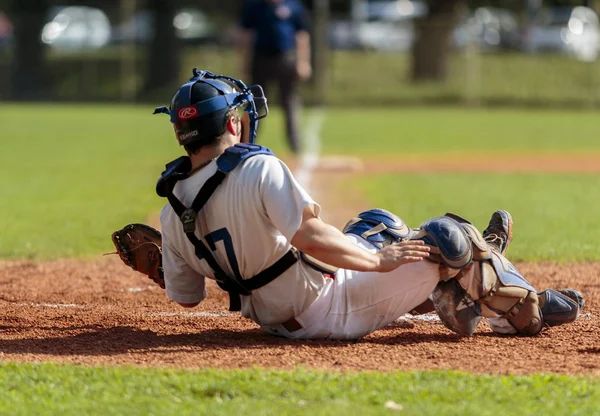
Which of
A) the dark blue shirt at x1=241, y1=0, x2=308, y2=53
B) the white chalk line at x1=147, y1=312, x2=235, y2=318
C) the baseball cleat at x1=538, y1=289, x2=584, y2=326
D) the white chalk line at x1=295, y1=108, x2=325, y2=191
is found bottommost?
the white chalk line at x1=147, y1=312, x2=235, y2=318

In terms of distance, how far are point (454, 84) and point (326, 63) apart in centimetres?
441

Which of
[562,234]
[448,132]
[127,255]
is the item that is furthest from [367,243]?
[448,132]

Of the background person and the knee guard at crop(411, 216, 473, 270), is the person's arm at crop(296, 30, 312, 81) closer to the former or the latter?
the background person

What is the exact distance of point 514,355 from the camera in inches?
184

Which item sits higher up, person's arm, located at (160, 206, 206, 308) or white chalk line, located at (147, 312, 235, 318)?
person's arm, located at (160, 206, 206, 308)

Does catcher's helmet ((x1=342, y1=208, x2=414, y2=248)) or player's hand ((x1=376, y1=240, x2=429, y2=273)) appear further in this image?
catcher's helmet ((x1=342, y1=208, x2=414, y2=248))

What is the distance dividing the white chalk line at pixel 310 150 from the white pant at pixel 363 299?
6855mm

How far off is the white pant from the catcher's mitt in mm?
943

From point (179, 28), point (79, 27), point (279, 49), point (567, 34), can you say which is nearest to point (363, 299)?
point (279, 49)

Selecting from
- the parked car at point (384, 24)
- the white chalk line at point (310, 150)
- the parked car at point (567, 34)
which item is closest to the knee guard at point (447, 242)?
the white chalk line at point (310, 150)

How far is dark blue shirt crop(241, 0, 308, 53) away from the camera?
15453mm

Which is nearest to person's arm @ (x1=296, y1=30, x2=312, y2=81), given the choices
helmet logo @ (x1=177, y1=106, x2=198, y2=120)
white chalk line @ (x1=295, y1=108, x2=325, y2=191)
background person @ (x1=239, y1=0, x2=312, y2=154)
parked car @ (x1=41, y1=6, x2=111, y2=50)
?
background person @ (x1=239, y1=0, x2=312, y2=154)

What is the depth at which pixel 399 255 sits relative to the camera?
4.54 meters

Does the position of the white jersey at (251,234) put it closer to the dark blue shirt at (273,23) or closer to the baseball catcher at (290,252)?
the baseball catcher at (290,252)
